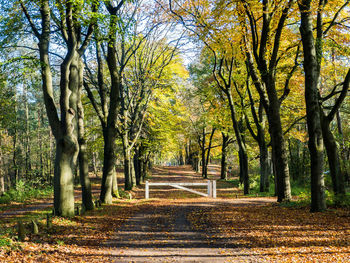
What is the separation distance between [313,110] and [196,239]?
5.96 metres

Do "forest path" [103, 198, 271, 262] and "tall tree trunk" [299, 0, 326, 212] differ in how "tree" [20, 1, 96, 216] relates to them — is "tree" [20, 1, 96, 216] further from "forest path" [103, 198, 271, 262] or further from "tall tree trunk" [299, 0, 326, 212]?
"tall tree trunk" [299, 0, 326, 212]

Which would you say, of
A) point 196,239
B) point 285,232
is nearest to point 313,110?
point 285,232

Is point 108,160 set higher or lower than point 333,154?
lower

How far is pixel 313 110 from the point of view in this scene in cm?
952

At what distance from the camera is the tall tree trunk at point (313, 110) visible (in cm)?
946

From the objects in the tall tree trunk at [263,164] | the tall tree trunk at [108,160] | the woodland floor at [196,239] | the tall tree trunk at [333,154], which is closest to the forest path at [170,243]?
the woodland floor at [196,239]

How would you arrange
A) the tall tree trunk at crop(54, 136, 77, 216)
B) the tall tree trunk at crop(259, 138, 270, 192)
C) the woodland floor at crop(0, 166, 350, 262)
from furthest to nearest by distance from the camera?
the tall tree trunk at crop(259, 138, 270, 192)
the tall tree trunk at crop(54, 136, 77, 216)
the woodland floor at crop(0, 166, 350, 262)

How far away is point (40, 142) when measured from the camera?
3356 cm

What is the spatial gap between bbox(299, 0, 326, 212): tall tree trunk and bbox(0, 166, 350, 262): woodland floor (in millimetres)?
828

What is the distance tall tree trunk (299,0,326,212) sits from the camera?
9461mm

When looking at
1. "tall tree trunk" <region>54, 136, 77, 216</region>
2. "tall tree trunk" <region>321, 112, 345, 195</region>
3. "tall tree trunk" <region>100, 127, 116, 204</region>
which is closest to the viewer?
"tall tree trunk" <region>54, 136, 77, 216</region>

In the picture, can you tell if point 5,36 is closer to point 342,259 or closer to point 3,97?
point 3,97

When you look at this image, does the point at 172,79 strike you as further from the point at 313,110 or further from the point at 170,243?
the point at 170,243

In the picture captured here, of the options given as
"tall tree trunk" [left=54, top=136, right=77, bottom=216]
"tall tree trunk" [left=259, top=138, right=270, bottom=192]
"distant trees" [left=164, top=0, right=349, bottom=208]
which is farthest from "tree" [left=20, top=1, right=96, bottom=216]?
"tall tree trunk" [left=259, top=138, right=270, bottom=192]
